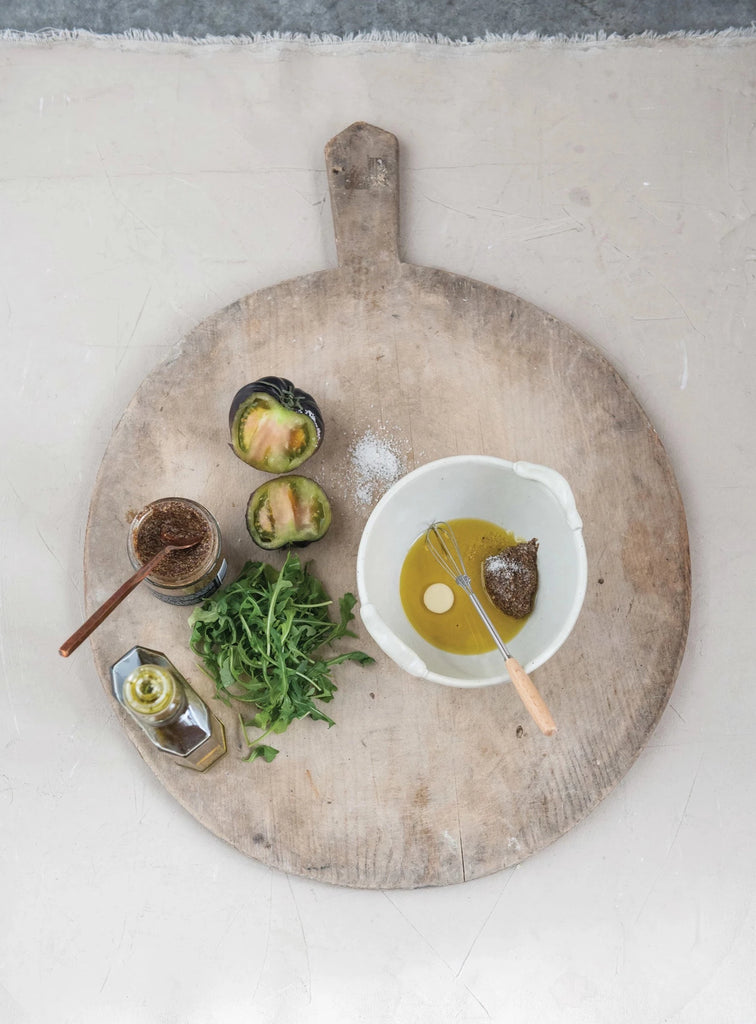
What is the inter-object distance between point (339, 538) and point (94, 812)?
484 millimetres

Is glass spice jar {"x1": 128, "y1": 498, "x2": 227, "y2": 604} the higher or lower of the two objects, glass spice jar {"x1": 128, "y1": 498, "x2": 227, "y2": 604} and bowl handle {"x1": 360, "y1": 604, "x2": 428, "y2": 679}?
the higher

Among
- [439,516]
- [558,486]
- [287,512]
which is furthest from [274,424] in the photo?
[558,486]

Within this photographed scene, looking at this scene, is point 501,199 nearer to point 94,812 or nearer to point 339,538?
point 339,538

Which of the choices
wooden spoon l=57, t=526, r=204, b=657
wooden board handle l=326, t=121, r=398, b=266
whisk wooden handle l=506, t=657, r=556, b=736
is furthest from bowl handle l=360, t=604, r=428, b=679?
wooden board handle l=326, t=121, r=398, b=266

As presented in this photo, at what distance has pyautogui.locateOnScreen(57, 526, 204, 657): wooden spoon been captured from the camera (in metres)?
0.74

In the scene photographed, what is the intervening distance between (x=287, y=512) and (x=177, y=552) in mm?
130

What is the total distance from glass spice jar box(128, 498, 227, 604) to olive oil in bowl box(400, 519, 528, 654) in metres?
0.23

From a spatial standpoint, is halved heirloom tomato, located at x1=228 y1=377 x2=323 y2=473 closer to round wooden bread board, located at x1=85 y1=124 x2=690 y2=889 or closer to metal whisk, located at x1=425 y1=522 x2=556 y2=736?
round wooden bread board, located at x1=85 y1=124 x2=690 y2=889

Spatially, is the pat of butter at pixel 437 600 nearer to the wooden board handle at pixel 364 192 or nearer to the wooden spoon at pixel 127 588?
the wooden spoon at pixel 127 588

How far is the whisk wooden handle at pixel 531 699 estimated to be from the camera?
84cm

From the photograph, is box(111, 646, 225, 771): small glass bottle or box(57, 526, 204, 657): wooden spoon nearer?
box(57, 526, 204, 657): wooden spoon

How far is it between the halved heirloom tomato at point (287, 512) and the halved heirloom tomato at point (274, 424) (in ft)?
0.09

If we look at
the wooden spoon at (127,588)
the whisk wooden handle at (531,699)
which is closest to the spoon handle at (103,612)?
the wooden spoon at (127,588)

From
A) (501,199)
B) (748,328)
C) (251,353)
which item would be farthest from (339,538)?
(748,328)
